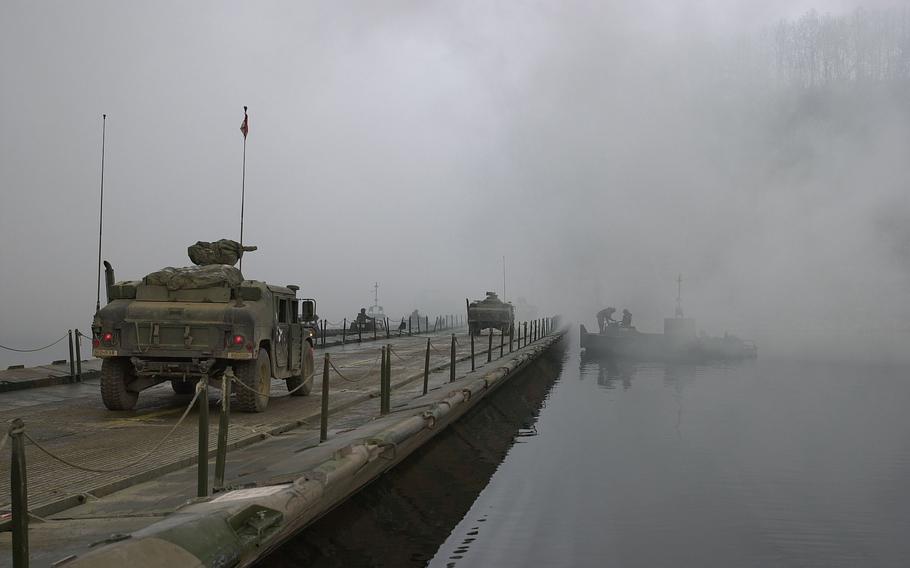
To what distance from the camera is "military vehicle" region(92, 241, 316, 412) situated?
12328 millimetres

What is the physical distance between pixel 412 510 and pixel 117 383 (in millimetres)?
6803

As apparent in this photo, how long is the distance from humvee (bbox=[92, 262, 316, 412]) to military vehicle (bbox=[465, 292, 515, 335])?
30402 millimetres

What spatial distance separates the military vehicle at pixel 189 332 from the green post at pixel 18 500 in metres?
7.58

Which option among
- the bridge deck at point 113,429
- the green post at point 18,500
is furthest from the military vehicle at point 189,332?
the green post at point 18,500

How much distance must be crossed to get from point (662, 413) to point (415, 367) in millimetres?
7907

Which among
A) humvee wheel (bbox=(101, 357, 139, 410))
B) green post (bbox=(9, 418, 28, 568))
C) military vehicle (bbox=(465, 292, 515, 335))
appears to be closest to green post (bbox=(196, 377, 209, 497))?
green post (bbox=(9, 418, 28, 568))

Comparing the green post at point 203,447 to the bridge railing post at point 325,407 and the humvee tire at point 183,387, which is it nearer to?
the bridge railing post at point 325,407

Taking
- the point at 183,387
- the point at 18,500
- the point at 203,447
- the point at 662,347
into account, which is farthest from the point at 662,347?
the point at 18,500

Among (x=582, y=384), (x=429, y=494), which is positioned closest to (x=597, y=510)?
(x=429, y=494)

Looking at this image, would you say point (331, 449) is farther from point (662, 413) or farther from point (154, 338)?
point (662, 413)

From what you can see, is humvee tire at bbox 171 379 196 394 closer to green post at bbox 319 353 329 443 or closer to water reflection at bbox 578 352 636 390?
green post at bbox 319 353 329 443

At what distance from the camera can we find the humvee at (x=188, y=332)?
12328 millimetres

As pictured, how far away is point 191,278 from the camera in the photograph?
13.0 m

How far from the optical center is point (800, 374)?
3888cm
